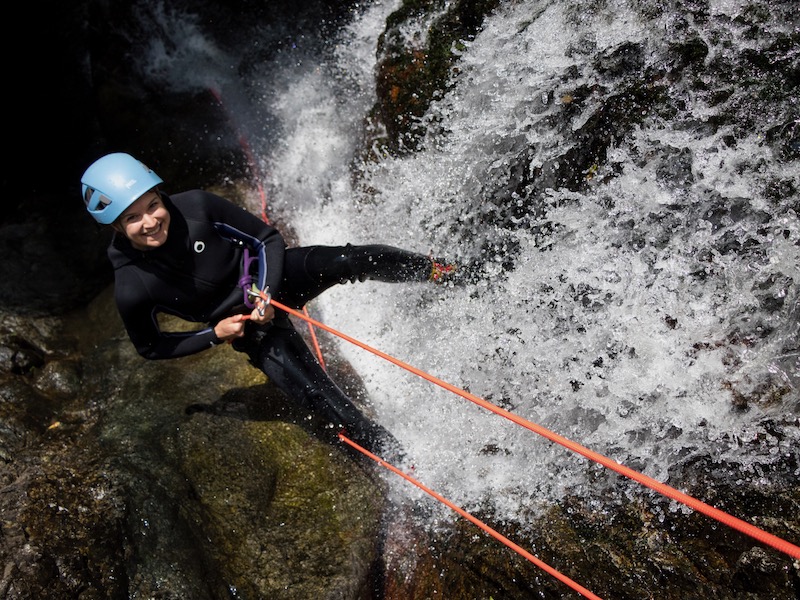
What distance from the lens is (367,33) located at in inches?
243

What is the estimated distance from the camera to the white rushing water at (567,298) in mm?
3221

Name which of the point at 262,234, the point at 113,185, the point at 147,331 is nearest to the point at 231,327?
the point at 147,331

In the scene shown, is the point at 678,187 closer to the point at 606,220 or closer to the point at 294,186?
the point at 606,220

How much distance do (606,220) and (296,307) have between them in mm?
2161

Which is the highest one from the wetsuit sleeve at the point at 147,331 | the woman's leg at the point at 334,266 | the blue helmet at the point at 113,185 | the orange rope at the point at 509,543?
the blue helmet at the point at 113,185

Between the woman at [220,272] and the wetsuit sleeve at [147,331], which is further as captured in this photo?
the wetsuit sleeve at [147,331]

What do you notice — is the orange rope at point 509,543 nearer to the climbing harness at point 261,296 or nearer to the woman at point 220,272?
the woman at point 220,272

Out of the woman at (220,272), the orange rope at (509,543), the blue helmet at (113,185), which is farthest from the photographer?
the woman at (220,272)

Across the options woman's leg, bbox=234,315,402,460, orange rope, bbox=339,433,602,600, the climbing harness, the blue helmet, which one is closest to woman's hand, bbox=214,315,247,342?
the climbing harness

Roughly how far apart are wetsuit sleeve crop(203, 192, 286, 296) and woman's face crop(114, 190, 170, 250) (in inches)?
15.5

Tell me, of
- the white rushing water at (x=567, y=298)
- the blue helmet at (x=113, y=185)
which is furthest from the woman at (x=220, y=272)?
the white rushing water at (x=567, y=298)

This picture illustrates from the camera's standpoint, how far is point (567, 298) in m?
3.94

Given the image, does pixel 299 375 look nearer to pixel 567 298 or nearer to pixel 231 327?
pixel 231 327

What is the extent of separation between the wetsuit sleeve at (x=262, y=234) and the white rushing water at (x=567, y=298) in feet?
4.69
